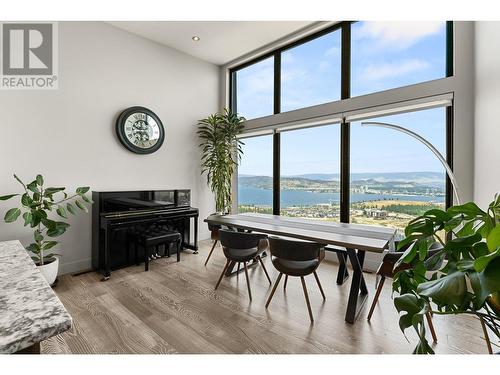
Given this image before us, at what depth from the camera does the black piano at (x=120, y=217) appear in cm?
315

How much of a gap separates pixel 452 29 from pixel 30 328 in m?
4.33

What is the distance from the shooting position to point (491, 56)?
7.16 ft

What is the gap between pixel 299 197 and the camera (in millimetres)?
4219

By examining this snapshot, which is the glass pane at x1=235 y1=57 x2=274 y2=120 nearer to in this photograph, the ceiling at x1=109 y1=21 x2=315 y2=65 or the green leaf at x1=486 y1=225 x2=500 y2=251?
the ceiling at x1=109 y1=21 x2=315 y2=65

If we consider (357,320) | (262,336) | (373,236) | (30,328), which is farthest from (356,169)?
(30,328)

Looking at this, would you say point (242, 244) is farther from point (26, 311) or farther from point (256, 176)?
point (256, 176)

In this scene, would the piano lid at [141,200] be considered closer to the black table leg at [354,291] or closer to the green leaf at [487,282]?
the black table leg at [354,291]

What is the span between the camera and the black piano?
3148mm

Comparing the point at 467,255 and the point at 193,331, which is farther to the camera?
the point at 193,331

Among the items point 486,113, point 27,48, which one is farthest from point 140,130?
point 486,113

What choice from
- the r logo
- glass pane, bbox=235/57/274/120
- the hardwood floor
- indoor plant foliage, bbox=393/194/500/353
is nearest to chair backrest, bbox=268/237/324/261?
the hardwood floor

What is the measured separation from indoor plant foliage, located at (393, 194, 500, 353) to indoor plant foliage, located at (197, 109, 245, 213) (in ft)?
12.2

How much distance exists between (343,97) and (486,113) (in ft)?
5.55

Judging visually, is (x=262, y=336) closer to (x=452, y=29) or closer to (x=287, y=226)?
(x=287, y=226)
